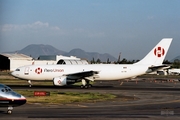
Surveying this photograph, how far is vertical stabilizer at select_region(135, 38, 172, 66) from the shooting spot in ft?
198

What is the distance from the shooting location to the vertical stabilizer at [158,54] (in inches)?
2378

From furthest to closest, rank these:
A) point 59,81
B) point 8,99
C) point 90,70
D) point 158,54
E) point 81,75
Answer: point 158,54 < point 90,70 < point 81,75 < point 59,81 < point 8,99

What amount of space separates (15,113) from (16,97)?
141 centimetres

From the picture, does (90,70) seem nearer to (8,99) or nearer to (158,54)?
(158,54)

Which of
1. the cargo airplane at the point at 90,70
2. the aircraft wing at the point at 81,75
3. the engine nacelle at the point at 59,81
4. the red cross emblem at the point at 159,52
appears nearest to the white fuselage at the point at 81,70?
the cargo airplane at the point at 90,70

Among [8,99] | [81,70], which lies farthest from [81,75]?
[8,99]

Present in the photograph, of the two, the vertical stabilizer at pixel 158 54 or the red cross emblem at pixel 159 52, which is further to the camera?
the red cross emblem at pixel 159 52

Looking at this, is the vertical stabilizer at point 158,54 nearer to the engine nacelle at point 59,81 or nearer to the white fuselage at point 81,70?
the white fuselage at point 81,70

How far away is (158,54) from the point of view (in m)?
60.7

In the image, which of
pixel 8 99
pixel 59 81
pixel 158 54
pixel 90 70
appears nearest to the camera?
pixel 8 99

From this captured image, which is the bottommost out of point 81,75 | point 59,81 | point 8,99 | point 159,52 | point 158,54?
point 8,99

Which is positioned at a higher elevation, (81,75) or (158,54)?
(158,54)

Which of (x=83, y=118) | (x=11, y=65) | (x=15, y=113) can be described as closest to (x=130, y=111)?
(x=83, y=118)

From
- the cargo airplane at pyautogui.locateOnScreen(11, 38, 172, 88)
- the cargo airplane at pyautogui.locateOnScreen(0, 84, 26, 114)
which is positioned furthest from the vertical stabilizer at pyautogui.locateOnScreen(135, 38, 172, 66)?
the cargo airplane at pyautogui.locateOnScreen(0, 84, 26, 114)
